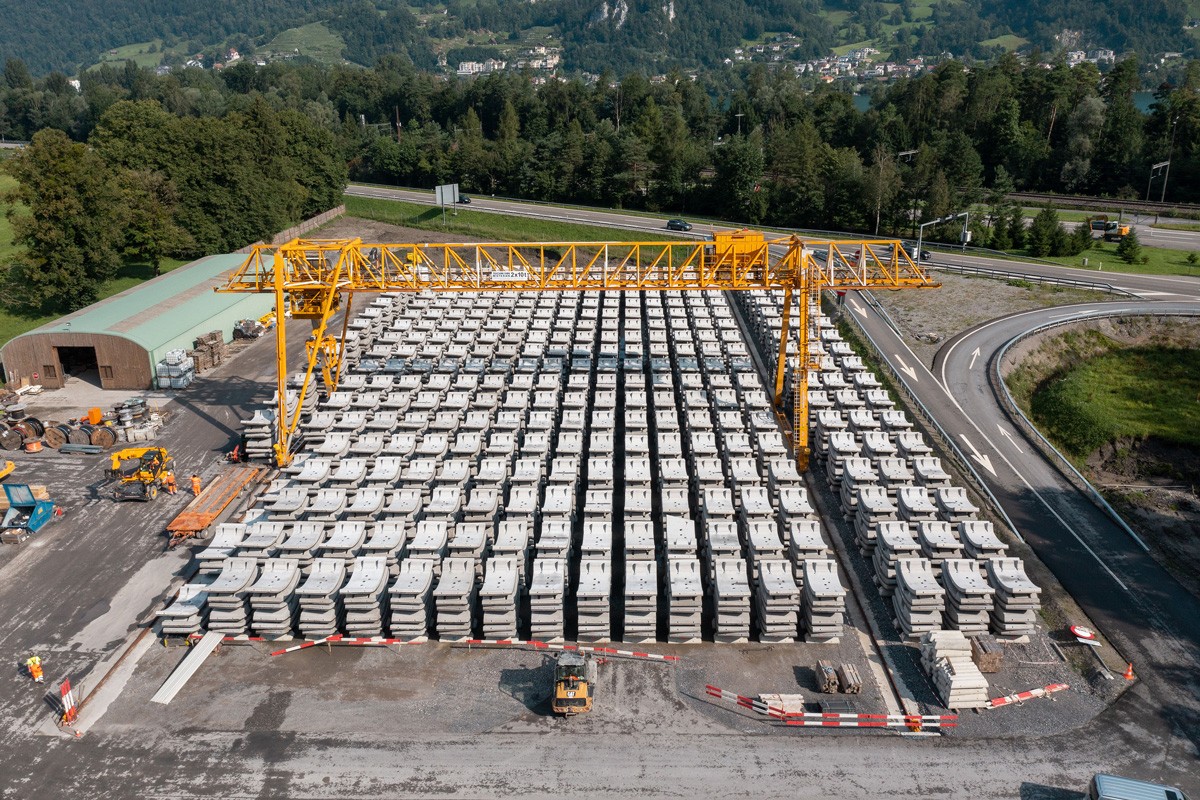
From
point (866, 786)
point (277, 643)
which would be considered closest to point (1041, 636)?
point (866, 786)

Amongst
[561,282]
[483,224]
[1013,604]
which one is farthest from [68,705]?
[483,224]

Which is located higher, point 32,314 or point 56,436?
point 32,314

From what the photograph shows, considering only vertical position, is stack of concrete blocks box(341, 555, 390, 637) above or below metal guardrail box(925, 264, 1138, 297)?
below

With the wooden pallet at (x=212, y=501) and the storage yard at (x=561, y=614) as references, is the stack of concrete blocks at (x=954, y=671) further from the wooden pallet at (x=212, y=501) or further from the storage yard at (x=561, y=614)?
the wooden pallet at (x=212, y=501)

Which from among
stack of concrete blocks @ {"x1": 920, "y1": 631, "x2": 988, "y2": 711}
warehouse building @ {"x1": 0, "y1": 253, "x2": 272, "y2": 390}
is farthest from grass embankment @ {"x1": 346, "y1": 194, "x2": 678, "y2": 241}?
stack of concrete blocks @ {"x1": 920, "y1": 631, "x2": 988, "y2": 711}

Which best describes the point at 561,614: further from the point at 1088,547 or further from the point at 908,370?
the point at 908,370

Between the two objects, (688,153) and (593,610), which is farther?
(688,153)

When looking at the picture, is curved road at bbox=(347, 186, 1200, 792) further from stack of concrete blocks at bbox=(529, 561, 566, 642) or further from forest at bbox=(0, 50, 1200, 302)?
forest at bbox=(0, 50, 1200, 302)
